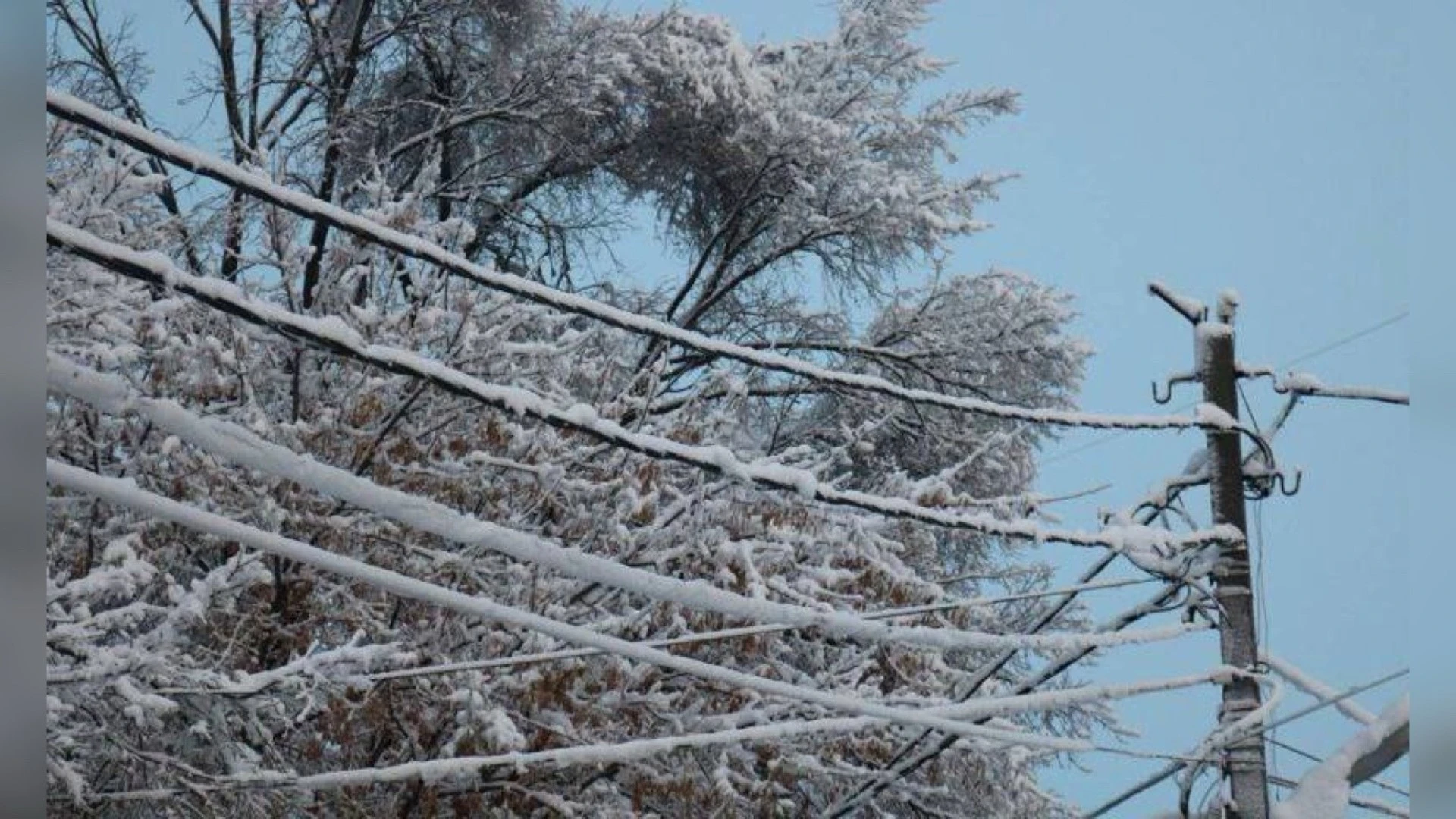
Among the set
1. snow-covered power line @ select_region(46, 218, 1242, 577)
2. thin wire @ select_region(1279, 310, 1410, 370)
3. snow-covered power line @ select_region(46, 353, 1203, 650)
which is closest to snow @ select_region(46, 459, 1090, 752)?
snow-covered power line @ select_region(46, 353, 1203, 650)

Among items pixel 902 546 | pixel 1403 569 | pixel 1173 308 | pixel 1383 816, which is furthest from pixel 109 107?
pixel 1403 569

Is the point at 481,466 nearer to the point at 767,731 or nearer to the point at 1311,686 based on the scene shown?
the point at 767,731

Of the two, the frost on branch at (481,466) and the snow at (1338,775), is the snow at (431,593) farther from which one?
the snow at (1338,775)

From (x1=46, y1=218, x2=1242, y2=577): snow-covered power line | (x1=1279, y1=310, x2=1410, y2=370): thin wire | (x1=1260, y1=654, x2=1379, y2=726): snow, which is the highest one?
(x1=1279, y1=310, x2=1410, y2=370): thin wire

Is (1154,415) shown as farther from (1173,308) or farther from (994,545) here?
(994,545)

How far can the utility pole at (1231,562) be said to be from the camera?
2.27 metres

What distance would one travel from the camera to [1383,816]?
2.46 m

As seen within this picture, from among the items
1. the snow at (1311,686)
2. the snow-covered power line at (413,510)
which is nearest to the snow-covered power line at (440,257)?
the snow-covered power line at (413,510)

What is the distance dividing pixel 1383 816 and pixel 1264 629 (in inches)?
14.8

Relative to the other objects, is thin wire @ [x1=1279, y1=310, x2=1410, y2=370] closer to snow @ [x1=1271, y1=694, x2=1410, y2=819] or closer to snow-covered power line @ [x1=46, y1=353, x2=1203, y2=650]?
snow @ [x1=1271, y1=694, x2=1410, y2=819]

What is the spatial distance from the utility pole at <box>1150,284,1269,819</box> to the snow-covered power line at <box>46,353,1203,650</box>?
58cm

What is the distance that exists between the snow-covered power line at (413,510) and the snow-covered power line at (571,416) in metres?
0.11

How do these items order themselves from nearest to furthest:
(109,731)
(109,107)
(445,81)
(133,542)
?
1. (109,731)
2. (133,542)
3. (109,107)
4. (445,81)

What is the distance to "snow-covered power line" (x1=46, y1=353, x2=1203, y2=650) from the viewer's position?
1457 millimetres
